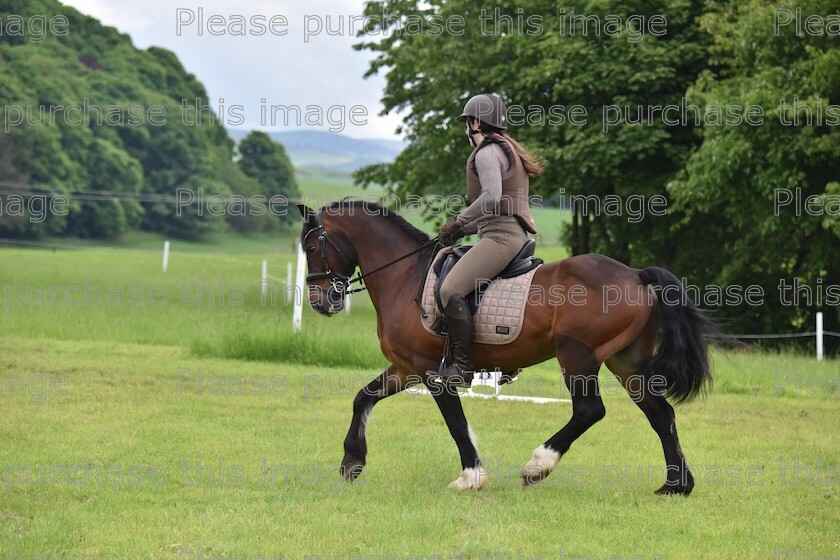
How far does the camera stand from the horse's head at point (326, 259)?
28.7 feet

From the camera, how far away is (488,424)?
11719 mm

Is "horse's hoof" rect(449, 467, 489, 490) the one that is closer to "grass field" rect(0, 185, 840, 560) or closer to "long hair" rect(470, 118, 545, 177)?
"grass field" rect(0, 185, 840, 560)

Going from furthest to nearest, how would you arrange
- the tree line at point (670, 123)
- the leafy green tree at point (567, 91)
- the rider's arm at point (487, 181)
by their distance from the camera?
1. the leafy green tree at point (567, 91)
2. the tree line at point (670, 123)
3. the rider's arm at point (487, 181)

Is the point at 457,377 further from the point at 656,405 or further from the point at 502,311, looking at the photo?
the point at 656,405

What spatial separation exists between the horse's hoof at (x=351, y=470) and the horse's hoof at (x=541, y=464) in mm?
1458

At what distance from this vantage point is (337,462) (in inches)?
368

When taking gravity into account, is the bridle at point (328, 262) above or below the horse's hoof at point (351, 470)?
above

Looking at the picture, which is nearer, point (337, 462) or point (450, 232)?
point (450, 232)

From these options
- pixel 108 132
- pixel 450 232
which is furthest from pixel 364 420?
pixel 108 132

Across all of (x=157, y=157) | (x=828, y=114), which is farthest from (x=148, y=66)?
(x=828, y=114)

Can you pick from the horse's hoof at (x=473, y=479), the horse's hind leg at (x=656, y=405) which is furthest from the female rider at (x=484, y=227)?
the horse's hind leg at (x=656, y=405)

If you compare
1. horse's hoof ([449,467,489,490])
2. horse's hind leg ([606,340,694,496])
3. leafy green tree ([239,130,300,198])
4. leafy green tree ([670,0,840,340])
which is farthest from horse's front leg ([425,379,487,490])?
leafy green tree ([239,130,300,198])

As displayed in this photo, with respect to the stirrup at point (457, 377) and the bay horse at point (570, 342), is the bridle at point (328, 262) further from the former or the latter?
the stirrup at point (457, 377)

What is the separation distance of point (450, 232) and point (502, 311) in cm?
76
